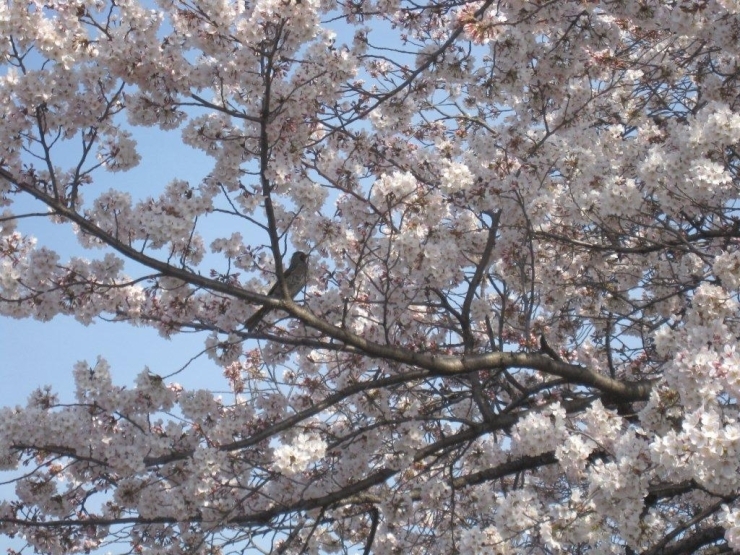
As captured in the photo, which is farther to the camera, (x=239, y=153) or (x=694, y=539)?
(x=239, y=153)

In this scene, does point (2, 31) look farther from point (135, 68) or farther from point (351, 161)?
point (351, 161)

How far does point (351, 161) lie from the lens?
20.9 feet

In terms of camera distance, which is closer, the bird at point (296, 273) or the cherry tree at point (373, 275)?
the cherry tree at point (373, 275)

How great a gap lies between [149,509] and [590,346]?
14.5 feet

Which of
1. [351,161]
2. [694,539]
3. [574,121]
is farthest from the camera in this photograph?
[574,121]

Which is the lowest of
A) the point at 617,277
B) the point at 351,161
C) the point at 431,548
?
the point at 431,548

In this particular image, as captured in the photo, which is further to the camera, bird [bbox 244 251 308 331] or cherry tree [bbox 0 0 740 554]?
bird [bbox 244 251 308 331]

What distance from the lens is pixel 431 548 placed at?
6598 millimetres

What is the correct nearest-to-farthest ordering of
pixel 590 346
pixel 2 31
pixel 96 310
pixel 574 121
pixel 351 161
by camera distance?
pixel 2 31
pixel 96 310
pixel 351 161
pixel 574 121
pixel 590 346

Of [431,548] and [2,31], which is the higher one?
[2,31]

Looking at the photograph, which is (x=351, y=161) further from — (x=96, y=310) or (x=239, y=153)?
(x=96, y=310)

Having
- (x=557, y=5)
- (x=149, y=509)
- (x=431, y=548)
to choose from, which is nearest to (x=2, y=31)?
(x=149, y=509)

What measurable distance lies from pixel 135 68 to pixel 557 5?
9.85 ft

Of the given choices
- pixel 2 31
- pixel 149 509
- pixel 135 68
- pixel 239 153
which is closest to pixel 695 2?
pixel 239 153
